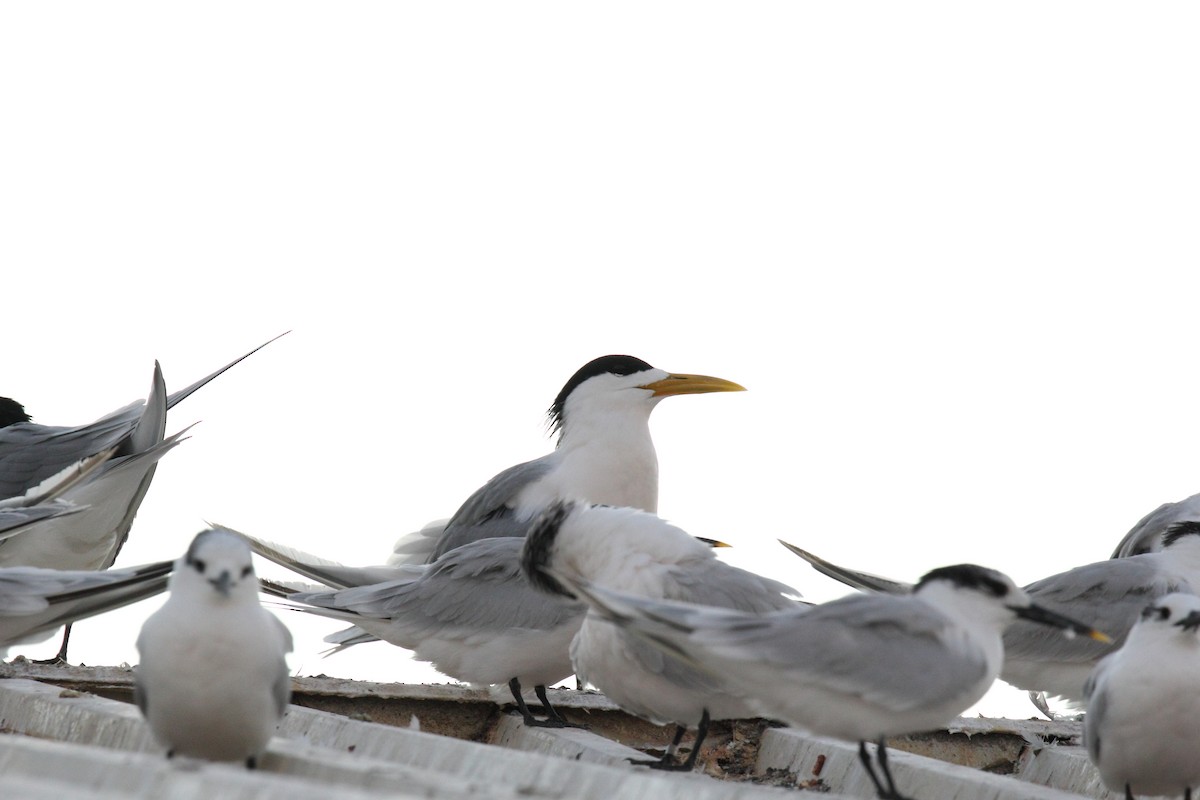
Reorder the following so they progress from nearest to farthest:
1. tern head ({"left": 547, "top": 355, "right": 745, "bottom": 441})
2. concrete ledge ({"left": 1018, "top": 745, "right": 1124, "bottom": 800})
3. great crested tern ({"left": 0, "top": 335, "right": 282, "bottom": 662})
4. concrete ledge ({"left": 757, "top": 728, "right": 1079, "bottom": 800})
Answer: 1. concrete ledge ({"left": 757, "top": 728, "right": 1079, "bottom": 800})
2. concrete ledge ({"left": 1018, "top": 745, "right": 1124, "bottom": 800})
3. great crested tern ({"left": 0, "top": 335, "right": 282, "bottom": 662})
4. tern head ({"left": 547, "top": 355, "right": 745, "bottom": 441})

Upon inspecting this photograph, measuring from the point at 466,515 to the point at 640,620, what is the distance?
340 cm

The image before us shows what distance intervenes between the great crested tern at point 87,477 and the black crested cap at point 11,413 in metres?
0.69

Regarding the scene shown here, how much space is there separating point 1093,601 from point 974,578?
2302mm

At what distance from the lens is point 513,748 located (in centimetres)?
546

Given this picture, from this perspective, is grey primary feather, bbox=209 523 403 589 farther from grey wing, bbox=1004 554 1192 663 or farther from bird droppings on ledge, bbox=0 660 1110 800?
grey wing, bbox=1004 554 1192 663

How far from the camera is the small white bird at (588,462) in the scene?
6.99 metres

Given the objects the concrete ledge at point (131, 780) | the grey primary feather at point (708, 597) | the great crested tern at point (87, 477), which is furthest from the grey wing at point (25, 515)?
the concrete ledge at point (131, 780)

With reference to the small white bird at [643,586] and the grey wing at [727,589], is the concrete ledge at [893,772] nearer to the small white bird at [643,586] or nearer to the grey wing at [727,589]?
the small white bird at [643,586]

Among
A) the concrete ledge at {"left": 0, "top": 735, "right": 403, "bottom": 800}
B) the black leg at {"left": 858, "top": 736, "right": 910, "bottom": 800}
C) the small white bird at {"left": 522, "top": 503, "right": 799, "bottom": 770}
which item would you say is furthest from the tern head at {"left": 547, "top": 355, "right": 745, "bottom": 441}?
the concrete ledge at {"left": 0, "top": 735, "right": 403, "bottom": 800}

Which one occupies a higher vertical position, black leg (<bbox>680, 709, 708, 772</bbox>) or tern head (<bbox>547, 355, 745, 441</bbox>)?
tern head (<bbox>547, 355, 745, 441</bbox>)

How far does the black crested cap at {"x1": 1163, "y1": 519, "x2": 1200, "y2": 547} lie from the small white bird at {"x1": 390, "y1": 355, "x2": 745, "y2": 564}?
1.86 meters

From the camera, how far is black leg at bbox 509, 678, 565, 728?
5.59 m

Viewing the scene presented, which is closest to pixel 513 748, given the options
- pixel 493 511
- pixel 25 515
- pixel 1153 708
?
pixel 493 511

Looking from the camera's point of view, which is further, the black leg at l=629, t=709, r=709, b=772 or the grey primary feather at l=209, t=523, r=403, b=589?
the grey primary feather at l=209, t=523, r=403, b=589
